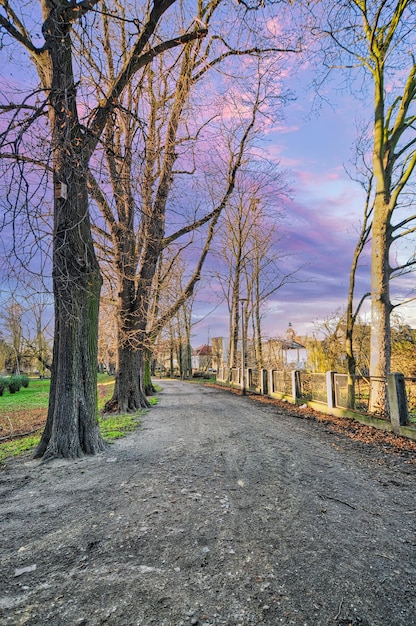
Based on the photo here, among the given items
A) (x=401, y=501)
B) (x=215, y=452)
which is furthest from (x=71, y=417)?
(x=401, y=501)

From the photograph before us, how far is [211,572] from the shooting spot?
7.27ft

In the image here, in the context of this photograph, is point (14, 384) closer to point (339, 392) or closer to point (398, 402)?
point (339, 392)

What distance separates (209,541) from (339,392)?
27.1 ft

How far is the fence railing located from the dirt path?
2.25m

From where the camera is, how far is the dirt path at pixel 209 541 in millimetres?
1903

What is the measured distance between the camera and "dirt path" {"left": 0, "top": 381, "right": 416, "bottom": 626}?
6.24 ft

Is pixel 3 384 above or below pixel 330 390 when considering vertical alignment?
below

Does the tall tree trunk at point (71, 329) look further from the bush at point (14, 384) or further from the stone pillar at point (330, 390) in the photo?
the bush at point (14, 384)

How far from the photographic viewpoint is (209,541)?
2617mm

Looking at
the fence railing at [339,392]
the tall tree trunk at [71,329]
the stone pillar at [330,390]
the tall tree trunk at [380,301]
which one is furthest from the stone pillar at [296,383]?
the tall tree trunk at [71,329]

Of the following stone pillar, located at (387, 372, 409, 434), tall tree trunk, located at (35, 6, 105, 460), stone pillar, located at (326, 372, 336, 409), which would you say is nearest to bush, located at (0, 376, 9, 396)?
tall tree trunk, located at (35, 6, 105, 460)

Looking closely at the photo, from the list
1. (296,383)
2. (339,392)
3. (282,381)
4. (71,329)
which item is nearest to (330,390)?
(339,392)

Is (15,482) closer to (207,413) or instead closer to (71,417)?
(71,417)

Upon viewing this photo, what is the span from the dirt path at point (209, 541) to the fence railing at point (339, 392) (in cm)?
225
